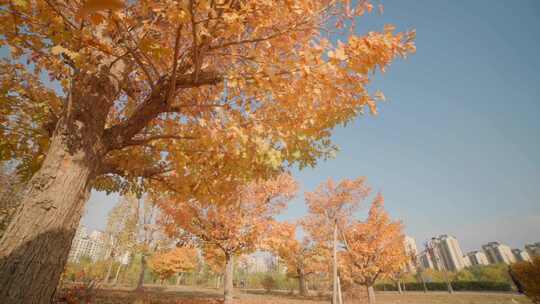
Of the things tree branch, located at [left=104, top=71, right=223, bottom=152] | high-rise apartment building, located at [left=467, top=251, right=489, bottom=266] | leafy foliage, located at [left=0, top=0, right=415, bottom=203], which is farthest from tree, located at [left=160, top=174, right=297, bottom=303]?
high-rise apartment building, located at [left=467, top=251, right=489, bottom=266]

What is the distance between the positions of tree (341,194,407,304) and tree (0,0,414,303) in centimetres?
1382

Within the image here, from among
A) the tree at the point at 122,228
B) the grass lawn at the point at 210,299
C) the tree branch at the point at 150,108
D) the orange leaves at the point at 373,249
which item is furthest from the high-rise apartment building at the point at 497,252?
the tree branch at the point at 150,108

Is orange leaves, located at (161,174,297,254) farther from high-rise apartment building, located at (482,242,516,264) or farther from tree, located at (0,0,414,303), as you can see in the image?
high-rise apartment building, located at (482,242,516,264)

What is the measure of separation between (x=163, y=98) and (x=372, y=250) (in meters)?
15.5

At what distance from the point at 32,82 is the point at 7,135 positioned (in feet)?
4.03

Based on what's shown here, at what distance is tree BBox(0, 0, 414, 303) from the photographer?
2357mm

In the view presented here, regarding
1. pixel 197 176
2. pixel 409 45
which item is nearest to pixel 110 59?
pixel 197 176

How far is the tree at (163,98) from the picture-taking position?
7.73 ft

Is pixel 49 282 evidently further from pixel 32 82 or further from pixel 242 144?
pixel 32 82

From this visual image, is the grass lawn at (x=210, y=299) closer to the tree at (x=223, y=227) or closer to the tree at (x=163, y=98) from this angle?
the tree at (x=223, y=227)

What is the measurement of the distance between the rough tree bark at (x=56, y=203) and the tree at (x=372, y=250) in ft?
51.1

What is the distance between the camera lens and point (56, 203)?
254 centimetres

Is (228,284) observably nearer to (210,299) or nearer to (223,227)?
(223,227)

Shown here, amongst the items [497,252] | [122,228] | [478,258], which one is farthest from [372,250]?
[478,258]
